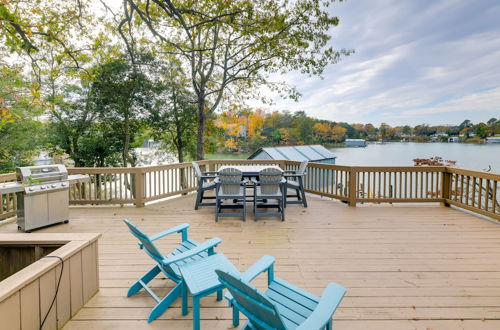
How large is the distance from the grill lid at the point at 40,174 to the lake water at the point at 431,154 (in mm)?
6592

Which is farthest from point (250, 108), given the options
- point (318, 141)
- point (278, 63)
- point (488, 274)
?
point (488, 274)

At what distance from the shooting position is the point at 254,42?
972 centimetres

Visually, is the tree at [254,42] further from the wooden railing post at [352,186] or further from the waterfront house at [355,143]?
the wooden railing post at [352,186]

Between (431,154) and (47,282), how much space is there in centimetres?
1118

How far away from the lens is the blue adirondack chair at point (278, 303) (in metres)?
1.38

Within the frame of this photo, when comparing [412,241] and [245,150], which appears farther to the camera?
[245,150]

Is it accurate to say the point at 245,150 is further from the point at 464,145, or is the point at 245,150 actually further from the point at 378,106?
the point at 464,145

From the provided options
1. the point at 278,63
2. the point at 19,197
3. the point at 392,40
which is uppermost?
the point at 392,40

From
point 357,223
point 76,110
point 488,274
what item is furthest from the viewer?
point 76,110

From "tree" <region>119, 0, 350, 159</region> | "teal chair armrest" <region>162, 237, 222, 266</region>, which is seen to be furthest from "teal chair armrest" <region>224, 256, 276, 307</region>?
"tree" <region>119, 0, 350, 159</region>

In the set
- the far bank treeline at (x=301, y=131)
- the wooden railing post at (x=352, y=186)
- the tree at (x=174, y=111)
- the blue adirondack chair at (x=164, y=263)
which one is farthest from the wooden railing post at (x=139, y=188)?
the far bank treeline at (x=301, y=131)

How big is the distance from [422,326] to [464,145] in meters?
8.93

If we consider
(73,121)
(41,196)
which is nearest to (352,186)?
(41,196)

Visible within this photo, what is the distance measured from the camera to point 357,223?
4812 millimetres
